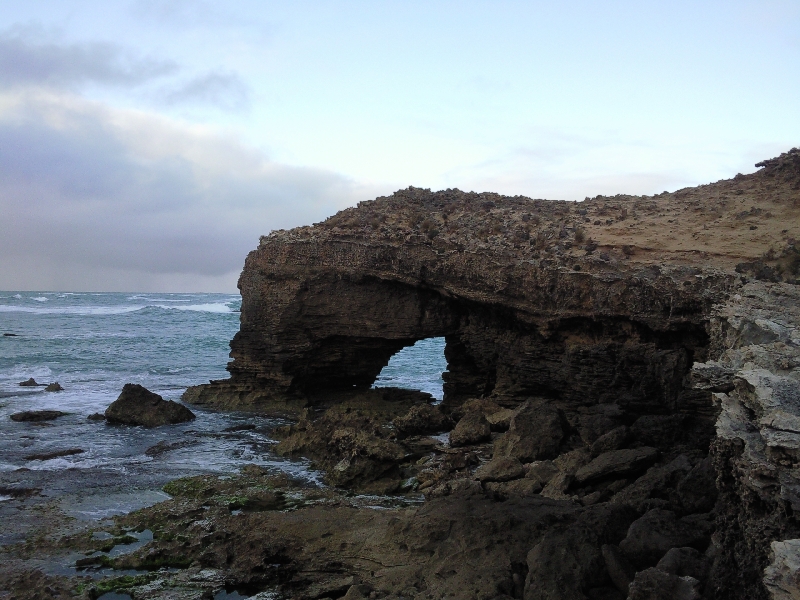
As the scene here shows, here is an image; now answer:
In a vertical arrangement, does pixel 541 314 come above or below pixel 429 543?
above

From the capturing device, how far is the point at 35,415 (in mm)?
20641

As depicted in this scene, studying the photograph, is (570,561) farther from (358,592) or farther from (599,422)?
(599,422)

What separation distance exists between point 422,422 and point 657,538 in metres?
10.5

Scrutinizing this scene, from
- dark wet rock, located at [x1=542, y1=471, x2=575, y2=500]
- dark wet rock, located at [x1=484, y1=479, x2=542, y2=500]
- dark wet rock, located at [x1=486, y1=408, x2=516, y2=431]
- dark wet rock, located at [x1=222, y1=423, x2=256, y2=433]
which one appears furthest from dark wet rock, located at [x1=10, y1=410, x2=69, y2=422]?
dark wet rock, located at [x1=542, y1=471, x2=575, y2=500]

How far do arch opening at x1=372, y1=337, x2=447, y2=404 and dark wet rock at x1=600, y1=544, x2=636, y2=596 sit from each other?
53.9 ft

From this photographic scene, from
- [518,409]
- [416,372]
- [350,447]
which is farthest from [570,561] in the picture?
[416,372]

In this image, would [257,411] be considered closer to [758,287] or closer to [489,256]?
[489,256]

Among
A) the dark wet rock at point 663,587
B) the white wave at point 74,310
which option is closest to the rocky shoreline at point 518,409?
the dark wet rock at point 663,587

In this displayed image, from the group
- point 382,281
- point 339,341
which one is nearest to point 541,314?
point 382,281

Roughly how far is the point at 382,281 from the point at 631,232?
279 inches

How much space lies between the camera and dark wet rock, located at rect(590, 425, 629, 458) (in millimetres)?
12430

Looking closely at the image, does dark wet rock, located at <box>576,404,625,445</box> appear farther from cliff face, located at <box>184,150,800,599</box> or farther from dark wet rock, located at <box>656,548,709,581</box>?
dark wet rock, located at <box>656,548,709,581</box>

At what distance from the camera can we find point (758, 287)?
41.3 feet

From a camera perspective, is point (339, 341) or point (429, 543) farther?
point (339, 341)
